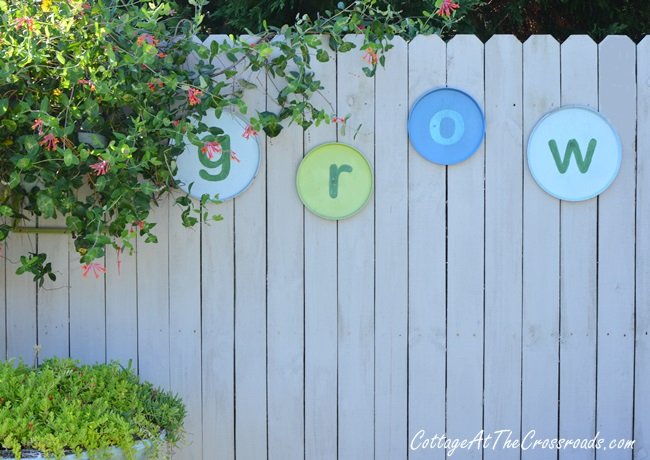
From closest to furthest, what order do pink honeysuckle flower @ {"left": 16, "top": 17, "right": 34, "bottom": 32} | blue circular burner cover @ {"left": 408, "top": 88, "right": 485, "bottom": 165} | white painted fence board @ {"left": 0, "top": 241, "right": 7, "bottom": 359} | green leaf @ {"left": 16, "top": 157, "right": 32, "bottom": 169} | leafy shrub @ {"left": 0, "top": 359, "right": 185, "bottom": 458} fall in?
leafy shrub @ {"left": 0, "top": 359, "right": 185, "bottom": 458}
pink honeysuckle flower @ {"left": 16, "top": 17, "right": 34, "bottom": 32}
green leaf @ {"left": 16, "top": 157, "right": 32, "bottom": 169}
blue circular burner cover @ {"left": 408, "top": 88, "right": 485, "bottom": 165}
white painted fence board @ {"left": 0, "top": 241, "right": 7, "bottom": 359}

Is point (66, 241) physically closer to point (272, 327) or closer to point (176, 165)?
point (176, 165)

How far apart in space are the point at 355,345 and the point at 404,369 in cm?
22

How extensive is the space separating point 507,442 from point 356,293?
34.0 inches

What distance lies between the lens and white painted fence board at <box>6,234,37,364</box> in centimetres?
354

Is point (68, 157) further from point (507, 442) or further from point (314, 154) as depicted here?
point (507, 442)

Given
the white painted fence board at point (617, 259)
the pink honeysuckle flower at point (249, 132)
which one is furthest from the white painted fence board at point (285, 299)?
the white painted fence board at point (617, 259)

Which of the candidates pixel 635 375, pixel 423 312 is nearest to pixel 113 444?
pixel 423 312

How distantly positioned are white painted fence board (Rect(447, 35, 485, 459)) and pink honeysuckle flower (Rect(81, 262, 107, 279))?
1.36m

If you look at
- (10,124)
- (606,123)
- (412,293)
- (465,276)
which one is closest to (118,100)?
(10,124)

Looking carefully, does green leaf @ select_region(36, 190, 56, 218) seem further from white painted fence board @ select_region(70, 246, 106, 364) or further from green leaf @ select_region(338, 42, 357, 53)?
green leaf @ select_region(338, 42, 357, 53)

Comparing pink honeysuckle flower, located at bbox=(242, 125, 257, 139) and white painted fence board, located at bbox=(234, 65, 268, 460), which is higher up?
pink honeysuckle flower, located at bbox=(242, 125, 257, 139)

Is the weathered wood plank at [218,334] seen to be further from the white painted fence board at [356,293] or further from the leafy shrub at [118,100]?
the white painted fence board at [356,293]

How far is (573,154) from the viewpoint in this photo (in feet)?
11.3

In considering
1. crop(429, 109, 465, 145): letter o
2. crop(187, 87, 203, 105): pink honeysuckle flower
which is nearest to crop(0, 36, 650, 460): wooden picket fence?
crop(429, 109, 465, 145): letter o
